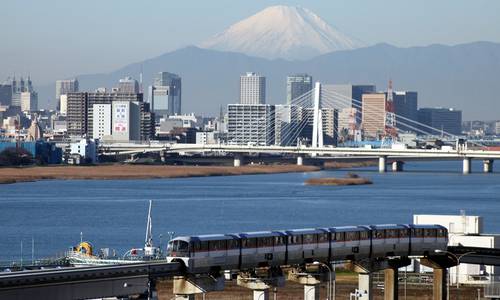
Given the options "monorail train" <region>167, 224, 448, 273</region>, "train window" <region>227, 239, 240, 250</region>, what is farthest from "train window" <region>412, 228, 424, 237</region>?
"train window" <region>227, 239, 240, 250</region>

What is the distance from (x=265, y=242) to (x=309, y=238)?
115 cm

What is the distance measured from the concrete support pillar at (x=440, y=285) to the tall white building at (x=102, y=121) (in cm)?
16110

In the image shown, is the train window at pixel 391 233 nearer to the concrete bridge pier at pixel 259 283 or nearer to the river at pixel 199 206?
the concrete bridge pier at pixel 259 283

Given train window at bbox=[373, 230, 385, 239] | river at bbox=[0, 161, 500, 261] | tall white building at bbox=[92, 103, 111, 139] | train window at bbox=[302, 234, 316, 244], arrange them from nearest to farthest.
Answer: train window at bbox=[302, 234, 316, 244] < train window at bbox=[373, 230, 385, 239] < river at bbox=[0, 161, 500, 261] < tall white building at bbox=[92, 103, 111, 139]

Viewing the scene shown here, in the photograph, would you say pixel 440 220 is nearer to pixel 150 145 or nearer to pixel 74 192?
pixel 74 192

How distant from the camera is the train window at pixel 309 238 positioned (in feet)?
85.9

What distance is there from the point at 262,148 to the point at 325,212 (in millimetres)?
66109

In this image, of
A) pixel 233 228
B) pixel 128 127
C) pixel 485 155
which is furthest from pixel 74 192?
pixel 128 127

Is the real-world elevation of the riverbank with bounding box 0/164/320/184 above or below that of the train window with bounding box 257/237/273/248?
below

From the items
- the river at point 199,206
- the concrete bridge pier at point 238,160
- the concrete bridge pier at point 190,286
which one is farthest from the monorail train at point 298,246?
the concrete bridge pier at point 238,160

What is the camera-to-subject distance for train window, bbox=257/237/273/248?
25.2 meters

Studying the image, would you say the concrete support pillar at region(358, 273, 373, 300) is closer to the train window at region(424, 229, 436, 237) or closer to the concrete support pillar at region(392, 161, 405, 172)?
the train window at region(424, 229, 436, 237)

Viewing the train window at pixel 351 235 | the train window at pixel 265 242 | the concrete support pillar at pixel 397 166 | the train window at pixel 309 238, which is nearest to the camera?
the train window at pixel 265 242

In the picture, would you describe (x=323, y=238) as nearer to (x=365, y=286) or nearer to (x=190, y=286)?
(x=365, y=286)
